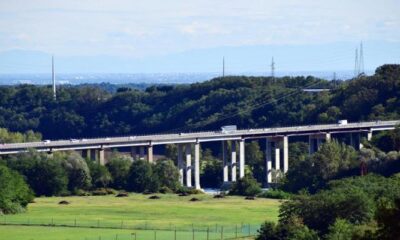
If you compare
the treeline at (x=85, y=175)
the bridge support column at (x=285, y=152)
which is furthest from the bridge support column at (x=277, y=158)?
the treeline at (x=85, y=175)

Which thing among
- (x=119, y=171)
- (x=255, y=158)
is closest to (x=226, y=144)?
(x=255, y=158)

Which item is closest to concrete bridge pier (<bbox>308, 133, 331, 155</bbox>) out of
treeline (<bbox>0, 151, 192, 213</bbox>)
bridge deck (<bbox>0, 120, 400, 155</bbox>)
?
bridge deck (<bbox>0, 120, 400, 155</bbox>)

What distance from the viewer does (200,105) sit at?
6250 inches

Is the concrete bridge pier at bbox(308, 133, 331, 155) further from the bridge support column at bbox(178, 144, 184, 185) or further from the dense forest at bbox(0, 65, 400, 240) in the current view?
the bridge support column at bbox(178, 144, 184, 185)

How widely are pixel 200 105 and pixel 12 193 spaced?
74.4m

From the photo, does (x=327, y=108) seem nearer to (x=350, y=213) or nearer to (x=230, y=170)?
(x=230, y=170)

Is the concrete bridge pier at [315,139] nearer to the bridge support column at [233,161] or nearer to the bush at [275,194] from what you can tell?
the bridge support column at [233,161]

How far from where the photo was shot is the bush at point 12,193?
274 feet

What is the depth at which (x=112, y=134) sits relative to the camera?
15962cm

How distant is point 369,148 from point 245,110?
1884 inches

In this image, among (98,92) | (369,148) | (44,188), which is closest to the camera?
(44,188)

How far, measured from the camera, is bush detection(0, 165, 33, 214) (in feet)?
274

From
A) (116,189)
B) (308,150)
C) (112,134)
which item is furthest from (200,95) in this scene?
(116,189)

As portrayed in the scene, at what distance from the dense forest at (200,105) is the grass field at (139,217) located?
4358 cm
